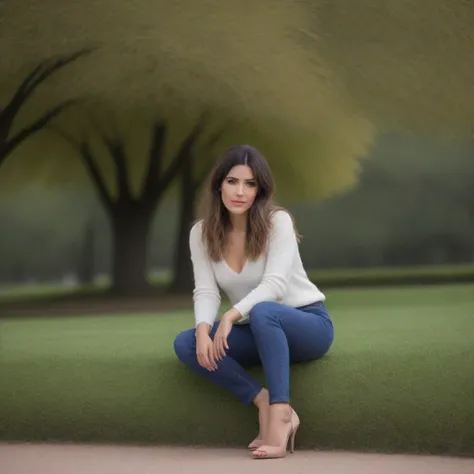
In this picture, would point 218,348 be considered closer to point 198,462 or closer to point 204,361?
point 204,361

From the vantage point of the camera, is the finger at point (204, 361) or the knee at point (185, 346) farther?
the knee at point (185, 346)

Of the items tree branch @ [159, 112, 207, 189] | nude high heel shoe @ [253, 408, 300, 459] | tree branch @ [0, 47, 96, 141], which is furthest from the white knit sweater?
tree branch @ [159, 112, 207, 189]

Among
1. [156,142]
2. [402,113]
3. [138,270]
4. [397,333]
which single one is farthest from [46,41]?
[397,333]

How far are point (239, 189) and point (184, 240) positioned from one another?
4.04 metres

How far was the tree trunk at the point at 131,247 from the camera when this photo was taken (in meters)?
6.07

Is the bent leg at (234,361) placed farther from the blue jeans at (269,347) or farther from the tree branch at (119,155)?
the tree branch at (119,155)

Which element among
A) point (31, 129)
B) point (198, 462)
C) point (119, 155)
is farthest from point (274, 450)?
point (119, 155)

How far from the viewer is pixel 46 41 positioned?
15.5ft

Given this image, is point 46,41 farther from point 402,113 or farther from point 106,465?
point 106,465

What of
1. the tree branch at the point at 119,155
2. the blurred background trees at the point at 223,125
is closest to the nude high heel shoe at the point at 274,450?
the blurred background trees at the point at 223,125

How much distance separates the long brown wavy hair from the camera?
2129mm

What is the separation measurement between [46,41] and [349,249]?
11.8 feet

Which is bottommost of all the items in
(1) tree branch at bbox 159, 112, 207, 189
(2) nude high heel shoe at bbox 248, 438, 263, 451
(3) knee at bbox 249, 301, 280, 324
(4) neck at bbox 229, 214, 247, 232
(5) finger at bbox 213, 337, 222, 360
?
(2) nude high heel shoe at bbox 248, 438, 263, 451

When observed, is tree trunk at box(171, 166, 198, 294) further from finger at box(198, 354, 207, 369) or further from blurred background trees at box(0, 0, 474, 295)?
finger at box(198, 354, 207, 369)
